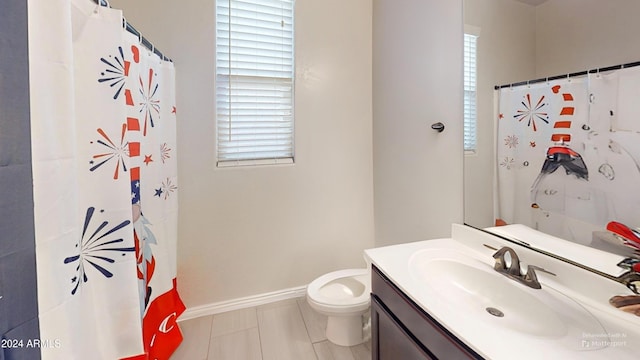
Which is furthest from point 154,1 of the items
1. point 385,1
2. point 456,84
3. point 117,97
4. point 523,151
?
point 523,151

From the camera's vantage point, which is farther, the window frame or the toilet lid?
the toilet lid

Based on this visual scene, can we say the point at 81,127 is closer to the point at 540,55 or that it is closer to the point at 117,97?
the point at 117,97

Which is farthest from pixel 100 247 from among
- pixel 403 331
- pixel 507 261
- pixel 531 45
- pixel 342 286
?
pixel 531 45

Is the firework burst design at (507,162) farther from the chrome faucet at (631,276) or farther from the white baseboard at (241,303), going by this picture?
the white baseboard at (241,303)

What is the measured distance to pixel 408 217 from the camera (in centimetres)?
174

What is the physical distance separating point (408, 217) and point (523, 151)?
82cm

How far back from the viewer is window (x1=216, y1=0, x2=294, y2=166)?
1.87m

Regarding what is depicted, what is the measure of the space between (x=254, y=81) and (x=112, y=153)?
4.05 ft

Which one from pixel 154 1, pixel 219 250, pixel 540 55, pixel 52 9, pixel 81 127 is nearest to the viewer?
pixel 52 9

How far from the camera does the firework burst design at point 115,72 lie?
896 millimetres

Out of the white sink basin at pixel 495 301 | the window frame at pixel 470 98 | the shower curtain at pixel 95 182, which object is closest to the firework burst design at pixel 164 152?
the shower curtain at pixel 95 182

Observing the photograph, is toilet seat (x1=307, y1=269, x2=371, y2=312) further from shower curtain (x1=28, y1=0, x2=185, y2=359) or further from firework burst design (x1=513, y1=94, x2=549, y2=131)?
firework burst design (x1=513, y1=94, x2=549, y2=131)

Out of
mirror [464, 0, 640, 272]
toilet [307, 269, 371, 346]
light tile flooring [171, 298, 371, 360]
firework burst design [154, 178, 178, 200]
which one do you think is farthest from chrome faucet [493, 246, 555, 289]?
firework burst design [154, 178, 178, 200]

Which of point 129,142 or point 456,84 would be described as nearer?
point 129,142
